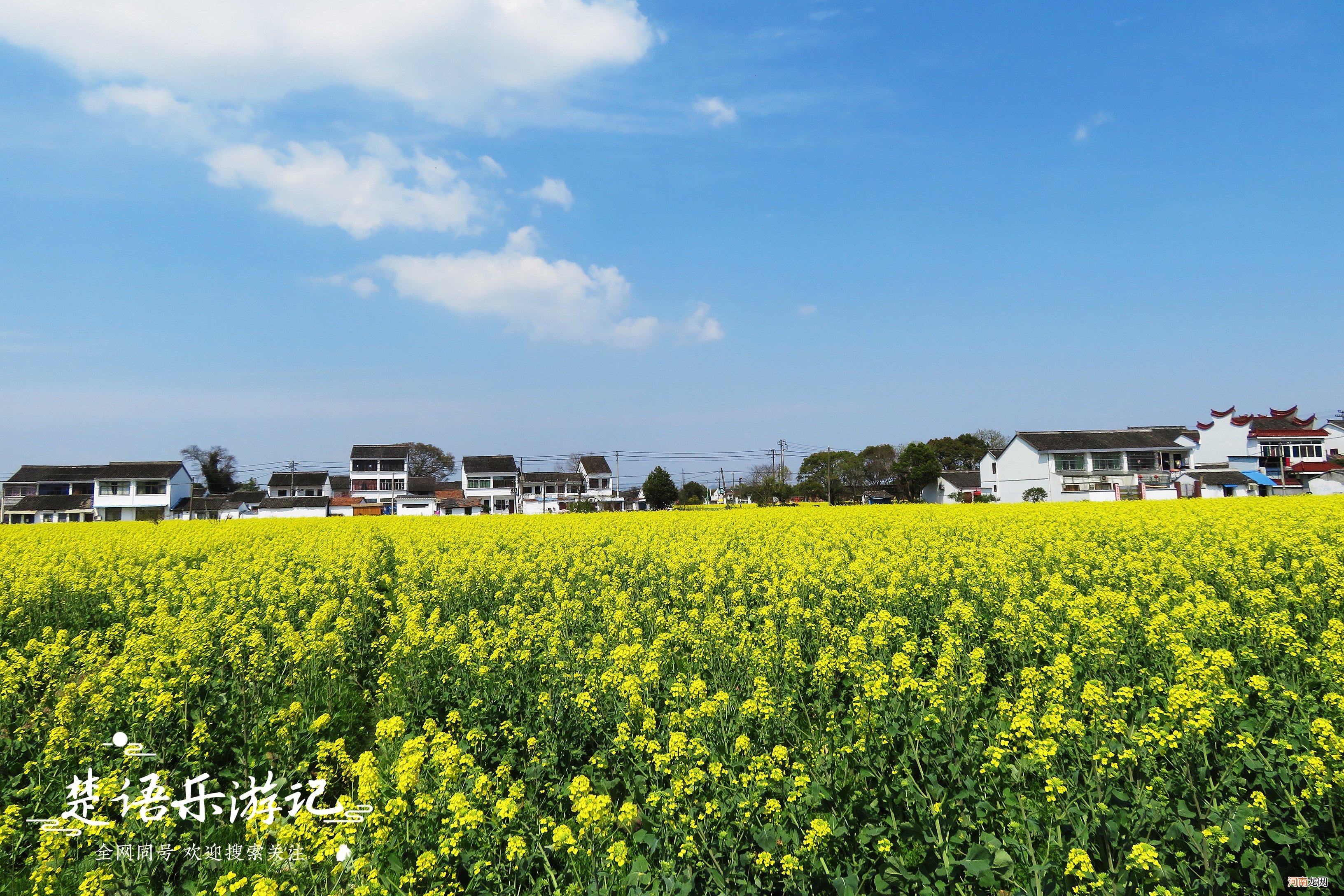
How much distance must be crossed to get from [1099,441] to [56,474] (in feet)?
311

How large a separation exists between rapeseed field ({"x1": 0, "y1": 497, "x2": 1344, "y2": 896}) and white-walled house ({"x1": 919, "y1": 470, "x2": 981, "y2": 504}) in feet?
199

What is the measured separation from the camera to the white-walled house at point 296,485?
2992 inches

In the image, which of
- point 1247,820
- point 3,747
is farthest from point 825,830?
point 3,747

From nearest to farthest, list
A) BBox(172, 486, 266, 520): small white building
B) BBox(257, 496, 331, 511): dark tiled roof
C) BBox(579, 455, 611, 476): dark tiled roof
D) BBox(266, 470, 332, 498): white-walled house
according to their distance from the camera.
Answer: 1. BBox(172, 486, 266, 520): small white building
2. BBox(257, 496, 331, 511): dark tiled roof
3. BBox(266, 470, 332, 498): white-walled house
4. BBox(579, 455, 611, 476): dark tiled roof

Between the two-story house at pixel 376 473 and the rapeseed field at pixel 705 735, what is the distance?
69524 mm

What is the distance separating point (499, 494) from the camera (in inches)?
3056

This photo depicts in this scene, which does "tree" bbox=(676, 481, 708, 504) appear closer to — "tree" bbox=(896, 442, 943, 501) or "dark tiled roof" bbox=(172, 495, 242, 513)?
"tree" bbox=(896, 442, 943, 501)

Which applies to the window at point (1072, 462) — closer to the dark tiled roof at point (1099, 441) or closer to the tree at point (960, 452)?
the dark tiled roof at point (1099, 441)

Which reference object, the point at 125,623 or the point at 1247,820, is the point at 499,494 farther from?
the point at 1247,820

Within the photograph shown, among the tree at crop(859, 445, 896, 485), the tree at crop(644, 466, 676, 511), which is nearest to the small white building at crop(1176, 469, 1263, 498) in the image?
the tree at crop(859, 445, 896, 485)

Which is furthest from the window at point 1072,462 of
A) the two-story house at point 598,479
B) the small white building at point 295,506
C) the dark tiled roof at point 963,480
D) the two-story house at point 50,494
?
the two-story house at point 50,494

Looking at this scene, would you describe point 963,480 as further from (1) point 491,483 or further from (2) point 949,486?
(1) point 491,483

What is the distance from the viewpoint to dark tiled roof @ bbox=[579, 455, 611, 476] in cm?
8400

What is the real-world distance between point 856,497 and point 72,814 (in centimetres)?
7485
